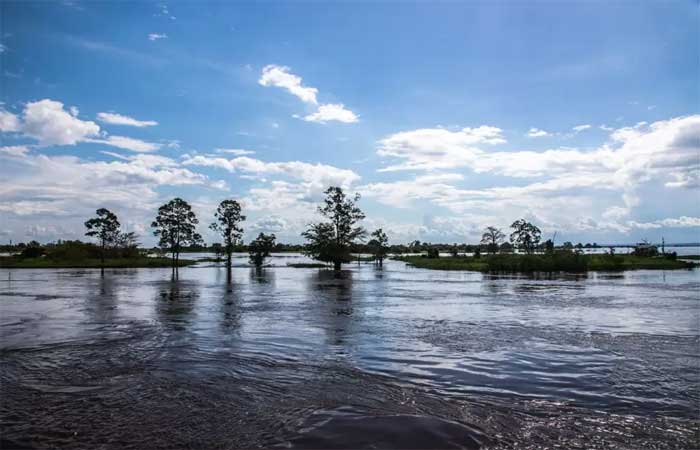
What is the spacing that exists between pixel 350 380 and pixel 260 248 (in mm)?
59917

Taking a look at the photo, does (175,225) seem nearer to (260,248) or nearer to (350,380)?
(260,248)

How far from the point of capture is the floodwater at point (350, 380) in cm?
628

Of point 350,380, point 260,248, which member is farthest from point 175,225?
point 350,380

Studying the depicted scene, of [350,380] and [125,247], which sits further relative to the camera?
[125,247]

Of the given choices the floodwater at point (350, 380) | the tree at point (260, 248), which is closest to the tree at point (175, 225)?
the tree at point (260, 248)

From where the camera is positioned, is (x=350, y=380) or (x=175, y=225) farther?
(x=175, y=225)

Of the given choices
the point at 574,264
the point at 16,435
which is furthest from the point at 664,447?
the point at 574,264

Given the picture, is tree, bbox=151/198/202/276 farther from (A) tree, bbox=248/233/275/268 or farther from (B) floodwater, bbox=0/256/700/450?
(B) floodwater, bbox=0/256/700/450

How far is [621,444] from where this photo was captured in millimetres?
5980

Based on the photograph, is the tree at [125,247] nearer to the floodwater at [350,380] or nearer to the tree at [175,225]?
the tree at [175,225]

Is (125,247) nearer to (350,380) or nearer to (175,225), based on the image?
(175,225)

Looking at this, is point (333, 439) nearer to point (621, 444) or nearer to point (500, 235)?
point (621, 444)

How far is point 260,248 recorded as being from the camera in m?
67.4

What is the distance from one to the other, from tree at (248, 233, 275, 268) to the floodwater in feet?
162
